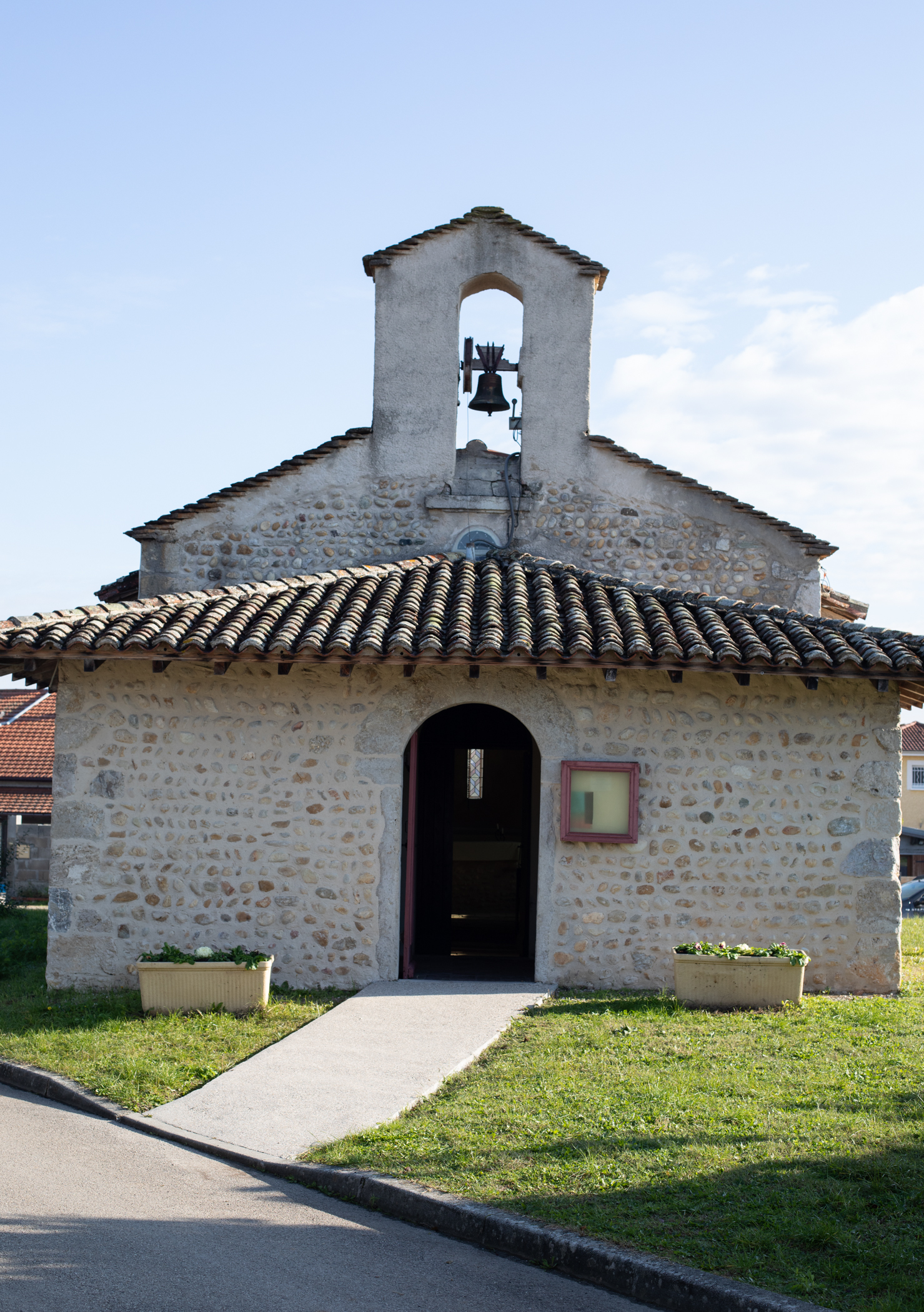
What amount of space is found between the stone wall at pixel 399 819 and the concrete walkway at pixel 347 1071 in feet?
3.37

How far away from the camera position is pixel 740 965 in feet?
30.7

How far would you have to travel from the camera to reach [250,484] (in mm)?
13781

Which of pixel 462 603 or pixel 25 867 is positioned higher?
pixel 462 603

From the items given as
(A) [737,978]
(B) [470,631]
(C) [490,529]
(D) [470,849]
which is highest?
(C) [490,529]

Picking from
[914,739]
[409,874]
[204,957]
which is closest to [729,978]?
[409,874]

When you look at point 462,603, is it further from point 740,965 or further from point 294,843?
point 740,965

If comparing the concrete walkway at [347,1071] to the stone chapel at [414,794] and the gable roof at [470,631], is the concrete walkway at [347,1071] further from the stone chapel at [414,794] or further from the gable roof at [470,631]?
the gable roof at [470,631]

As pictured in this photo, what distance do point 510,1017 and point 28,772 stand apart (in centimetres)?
1935

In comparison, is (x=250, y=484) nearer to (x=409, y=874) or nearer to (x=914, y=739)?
(x=409, y=874)

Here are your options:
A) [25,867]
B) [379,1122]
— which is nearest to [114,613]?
[379,1122]

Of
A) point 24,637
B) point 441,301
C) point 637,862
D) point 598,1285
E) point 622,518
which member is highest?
point 441,301

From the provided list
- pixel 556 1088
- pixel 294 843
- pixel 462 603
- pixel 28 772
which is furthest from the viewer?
pixel 28 772

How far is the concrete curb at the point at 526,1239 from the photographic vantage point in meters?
4.25

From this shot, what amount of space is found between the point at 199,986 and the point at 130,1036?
2.82 ft
